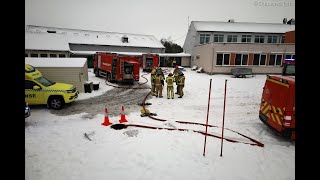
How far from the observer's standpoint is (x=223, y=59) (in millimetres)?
26859

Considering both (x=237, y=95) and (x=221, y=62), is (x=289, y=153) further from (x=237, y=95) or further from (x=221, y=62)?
(x=221, y=62)

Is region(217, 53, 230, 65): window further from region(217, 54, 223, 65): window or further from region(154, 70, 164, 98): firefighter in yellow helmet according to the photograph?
region(154, 70, 164, 98): firefighter in yellow helmet

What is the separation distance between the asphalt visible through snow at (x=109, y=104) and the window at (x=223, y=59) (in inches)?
579

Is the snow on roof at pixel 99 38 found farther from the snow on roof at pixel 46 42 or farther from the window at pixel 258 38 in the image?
the window at pixel 258 38

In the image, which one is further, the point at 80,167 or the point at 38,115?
the point at 38,115

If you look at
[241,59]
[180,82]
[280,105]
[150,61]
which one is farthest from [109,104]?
[241,59]

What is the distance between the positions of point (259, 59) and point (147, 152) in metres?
25.6

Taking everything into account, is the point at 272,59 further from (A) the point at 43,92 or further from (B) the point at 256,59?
(A) the point at 43,92

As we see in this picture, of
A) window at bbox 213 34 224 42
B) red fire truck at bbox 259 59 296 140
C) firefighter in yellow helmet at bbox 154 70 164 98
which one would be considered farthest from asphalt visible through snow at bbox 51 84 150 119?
window at bbox 213 34 224 42

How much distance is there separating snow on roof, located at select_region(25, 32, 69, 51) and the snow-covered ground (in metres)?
21.9

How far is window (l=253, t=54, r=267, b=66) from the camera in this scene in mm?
27062

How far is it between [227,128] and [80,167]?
5.83 metres

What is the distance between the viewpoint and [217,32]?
37.0m
